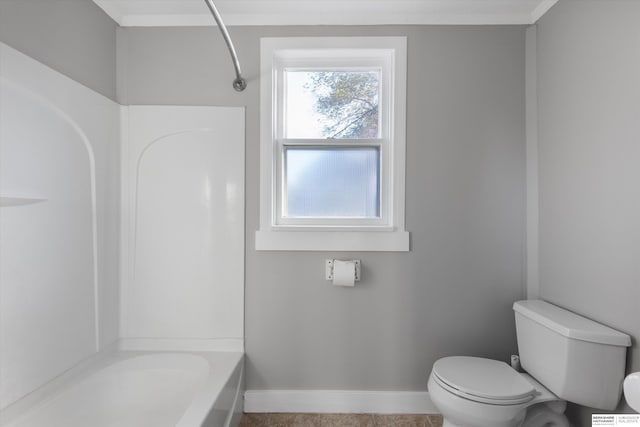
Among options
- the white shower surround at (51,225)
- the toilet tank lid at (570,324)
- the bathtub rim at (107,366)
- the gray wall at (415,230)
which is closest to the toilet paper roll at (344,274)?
the gray wall at (415,230)

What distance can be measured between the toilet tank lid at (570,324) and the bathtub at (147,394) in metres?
1.45

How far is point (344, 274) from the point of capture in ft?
5.41

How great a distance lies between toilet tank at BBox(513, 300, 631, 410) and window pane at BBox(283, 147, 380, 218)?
980 millimetres

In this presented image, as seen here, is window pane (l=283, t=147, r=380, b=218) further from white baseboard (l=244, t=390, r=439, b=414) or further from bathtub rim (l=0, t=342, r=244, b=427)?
white baseboard (l=244, t=390, r=439, b=414)

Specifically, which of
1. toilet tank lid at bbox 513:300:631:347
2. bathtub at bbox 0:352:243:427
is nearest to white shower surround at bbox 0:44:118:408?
bathtub at bbox 0:352:243:427

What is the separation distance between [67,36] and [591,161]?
7.81 ft

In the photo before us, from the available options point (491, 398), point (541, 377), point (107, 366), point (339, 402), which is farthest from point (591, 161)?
point (107, 366)

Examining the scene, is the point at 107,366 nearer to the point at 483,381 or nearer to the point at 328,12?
the point at 483,381

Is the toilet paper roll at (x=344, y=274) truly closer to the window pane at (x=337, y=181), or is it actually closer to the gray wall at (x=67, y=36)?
the window pane at (x=337, y=181)

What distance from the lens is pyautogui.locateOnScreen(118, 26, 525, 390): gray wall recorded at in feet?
5.58

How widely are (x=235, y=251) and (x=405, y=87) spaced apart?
1.32 metres

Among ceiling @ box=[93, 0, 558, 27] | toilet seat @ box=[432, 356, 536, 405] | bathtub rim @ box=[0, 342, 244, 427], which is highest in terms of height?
ceiling @ box=[93, 0, 558, 27]

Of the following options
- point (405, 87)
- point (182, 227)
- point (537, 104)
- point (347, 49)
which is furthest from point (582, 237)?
point (182, 227)

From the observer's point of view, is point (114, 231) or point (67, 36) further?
point (114, 231)
